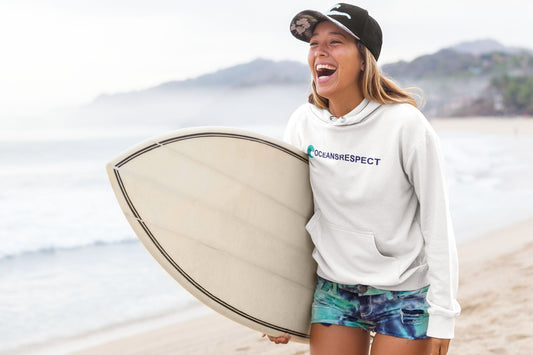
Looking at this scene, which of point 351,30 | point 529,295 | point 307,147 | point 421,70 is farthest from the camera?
point 421,70

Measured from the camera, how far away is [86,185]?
40.0ft

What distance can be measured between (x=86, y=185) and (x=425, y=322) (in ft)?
37.9

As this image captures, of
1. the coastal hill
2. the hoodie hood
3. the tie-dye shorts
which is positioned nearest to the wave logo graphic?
the hoodie hood

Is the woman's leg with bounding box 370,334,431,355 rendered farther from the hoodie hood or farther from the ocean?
the ocean

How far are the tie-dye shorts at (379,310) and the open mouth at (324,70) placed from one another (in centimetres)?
60

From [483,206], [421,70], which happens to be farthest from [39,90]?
[421,70]

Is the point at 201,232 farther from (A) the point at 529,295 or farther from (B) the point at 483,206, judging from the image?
(B) the point at 483,206

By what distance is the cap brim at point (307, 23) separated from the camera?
1.48m

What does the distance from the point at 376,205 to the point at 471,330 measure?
5.73ft

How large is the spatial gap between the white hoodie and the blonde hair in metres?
0.02

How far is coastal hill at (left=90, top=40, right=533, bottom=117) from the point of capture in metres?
36.2

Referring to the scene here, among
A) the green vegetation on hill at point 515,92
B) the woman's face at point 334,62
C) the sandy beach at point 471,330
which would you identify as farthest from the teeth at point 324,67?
the green vegetation on hill at point 515,92

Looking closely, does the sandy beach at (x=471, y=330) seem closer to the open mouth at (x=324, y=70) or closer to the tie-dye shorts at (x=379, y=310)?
the tie-dye shorts at (x=379, y=310)

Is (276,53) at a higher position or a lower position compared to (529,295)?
higher
